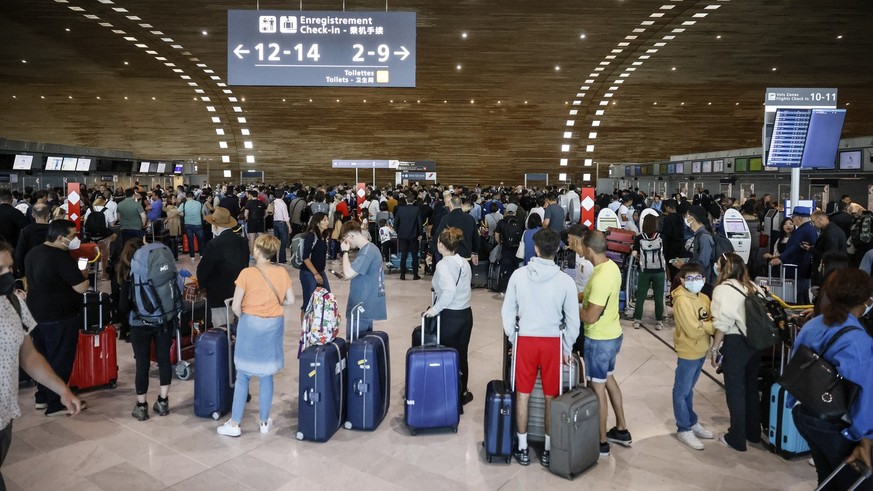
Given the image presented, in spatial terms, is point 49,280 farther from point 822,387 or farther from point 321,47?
point 321,47

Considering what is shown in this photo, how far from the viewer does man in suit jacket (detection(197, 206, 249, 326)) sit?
5.63m

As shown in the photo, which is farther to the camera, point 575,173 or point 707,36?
point 575,173

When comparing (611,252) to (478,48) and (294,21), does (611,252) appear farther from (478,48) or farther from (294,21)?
(478,48)

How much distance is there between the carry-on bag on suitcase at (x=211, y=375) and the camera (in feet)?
16.7

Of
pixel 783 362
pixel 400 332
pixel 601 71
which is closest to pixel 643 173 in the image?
pixel 601 71

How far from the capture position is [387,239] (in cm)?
1259

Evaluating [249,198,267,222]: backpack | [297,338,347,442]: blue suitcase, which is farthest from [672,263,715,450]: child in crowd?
[249,198,267,222]: backpack

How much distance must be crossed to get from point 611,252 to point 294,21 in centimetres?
629

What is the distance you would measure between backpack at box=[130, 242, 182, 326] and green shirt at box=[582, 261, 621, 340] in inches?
130

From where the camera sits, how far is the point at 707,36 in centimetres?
2078

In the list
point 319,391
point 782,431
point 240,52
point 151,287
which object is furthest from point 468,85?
point 782,431

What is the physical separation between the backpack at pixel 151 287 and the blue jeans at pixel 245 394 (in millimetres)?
924

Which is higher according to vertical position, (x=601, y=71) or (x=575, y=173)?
(x=601, y=71)

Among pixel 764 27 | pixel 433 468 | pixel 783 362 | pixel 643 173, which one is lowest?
pixel 433 468
